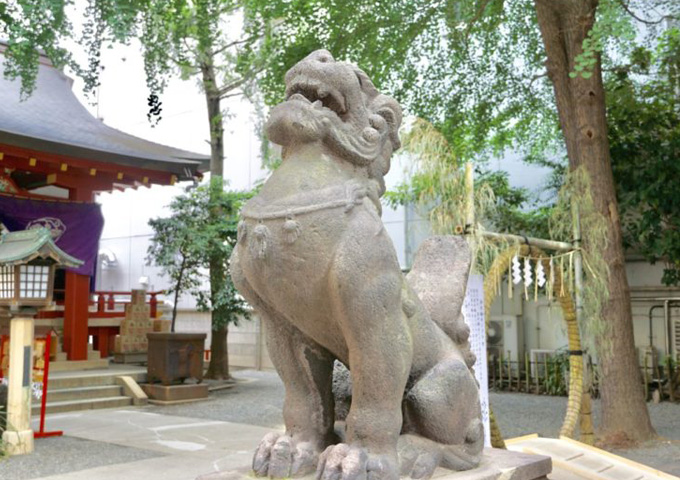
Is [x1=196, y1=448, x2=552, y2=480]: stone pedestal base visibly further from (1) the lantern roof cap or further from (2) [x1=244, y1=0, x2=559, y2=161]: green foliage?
(2) [x1=244, y1=0, x2=559, y2=161]: green foliage

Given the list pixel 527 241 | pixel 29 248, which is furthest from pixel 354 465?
pixel 29 248

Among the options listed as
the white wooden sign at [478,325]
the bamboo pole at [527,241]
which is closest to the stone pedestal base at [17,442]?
the white wooden sign at [478,325]

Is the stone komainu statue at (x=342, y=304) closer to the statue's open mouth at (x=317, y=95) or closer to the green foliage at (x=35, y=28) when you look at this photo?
the statue's open mouth at (x=317, y=95)

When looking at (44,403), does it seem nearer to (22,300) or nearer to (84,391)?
(22,300)

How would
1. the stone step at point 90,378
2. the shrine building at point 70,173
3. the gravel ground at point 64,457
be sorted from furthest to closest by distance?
the shrine building at point 70,173
the stone step at point 90,378
the gravel ground at point 64,457

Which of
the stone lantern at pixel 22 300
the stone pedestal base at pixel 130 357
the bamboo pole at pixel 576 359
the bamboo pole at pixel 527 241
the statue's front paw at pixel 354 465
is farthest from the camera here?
the stone pedestal base at pixel 130 357

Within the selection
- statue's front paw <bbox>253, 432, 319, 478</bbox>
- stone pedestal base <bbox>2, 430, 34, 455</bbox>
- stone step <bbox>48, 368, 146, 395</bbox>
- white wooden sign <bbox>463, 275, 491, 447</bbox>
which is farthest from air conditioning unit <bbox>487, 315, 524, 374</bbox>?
statue's front paw <bbox>253, 432, 319, 478</bbox>

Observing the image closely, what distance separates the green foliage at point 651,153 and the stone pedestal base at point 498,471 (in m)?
7.11

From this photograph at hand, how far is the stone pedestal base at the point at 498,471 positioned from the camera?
210cm

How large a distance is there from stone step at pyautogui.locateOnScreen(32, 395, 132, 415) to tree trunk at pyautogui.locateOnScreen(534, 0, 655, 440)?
6.16 m

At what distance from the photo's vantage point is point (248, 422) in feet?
26.3

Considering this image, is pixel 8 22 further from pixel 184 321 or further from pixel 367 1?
pixel 184 321

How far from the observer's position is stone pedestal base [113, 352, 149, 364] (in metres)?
11.4

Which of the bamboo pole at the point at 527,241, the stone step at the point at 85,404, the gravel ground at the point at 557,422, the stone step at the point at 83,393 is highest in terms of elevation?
the bamboo pole at the point at 527,241
